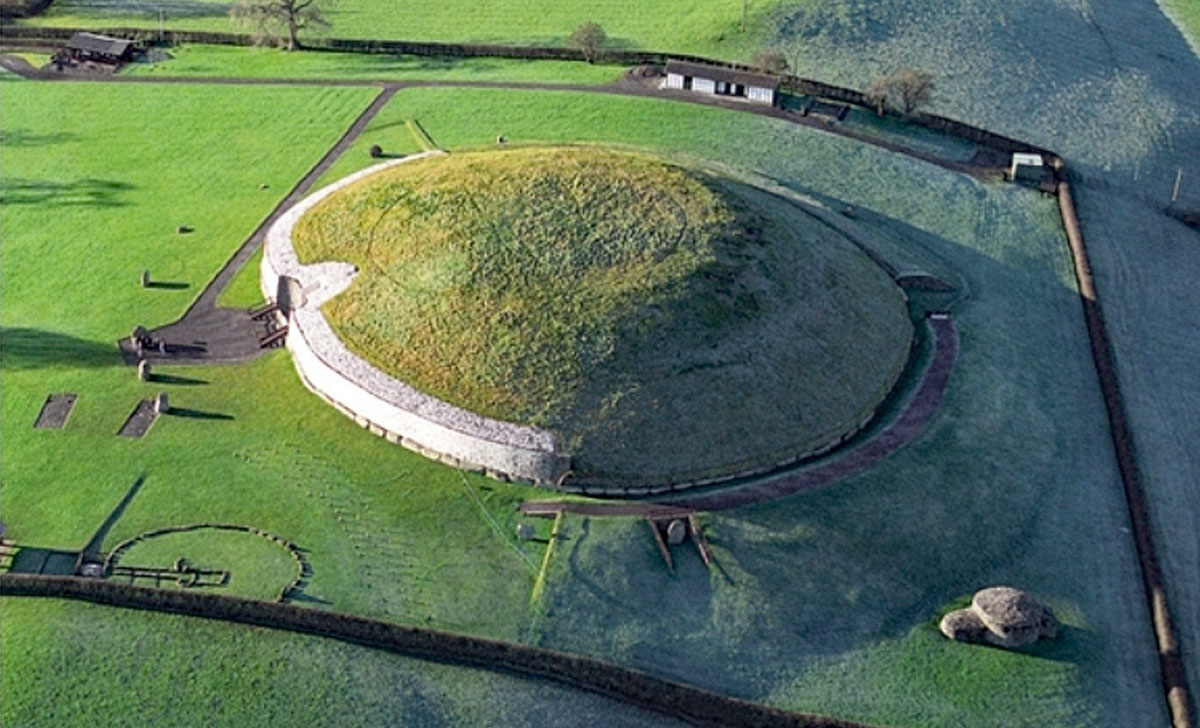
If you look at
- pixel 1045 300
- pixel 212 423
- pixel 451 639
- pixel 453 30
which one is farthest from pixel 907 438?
pixel 453 30

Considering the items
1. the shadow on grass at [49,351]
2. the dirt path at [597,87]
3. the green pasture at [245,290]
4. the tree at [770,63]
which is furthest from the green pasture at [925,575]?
the tree at [770,63]

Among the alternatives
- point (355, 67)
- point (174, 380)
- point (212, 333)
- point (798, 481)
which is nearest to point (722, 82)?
point (355, 67)

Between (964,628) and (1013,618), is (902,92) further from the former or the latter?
(964,628)

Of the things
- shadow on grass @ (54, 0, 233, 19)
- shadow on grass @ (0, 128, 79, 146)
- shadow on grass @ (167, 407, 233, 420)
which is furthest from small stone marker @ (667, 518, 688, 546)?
shadow on grass @ (54, 0, 233, 19)

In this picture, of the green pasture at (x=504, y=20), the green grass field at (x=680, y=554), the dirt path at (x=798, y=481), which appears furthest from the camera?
the green pasture at (x=504, y=20)

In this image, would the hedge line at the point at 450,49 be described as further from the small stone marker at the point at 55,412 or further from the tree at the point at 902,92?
the small stone marker at the point at 55,412

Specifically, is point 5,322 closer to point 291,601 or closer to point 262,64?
point 291,601

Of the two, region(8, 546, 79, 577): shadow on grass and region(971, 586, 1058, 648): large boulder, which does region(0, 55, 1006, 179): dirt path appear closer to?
→ region(971, 586, 1058, 648): large boulder
